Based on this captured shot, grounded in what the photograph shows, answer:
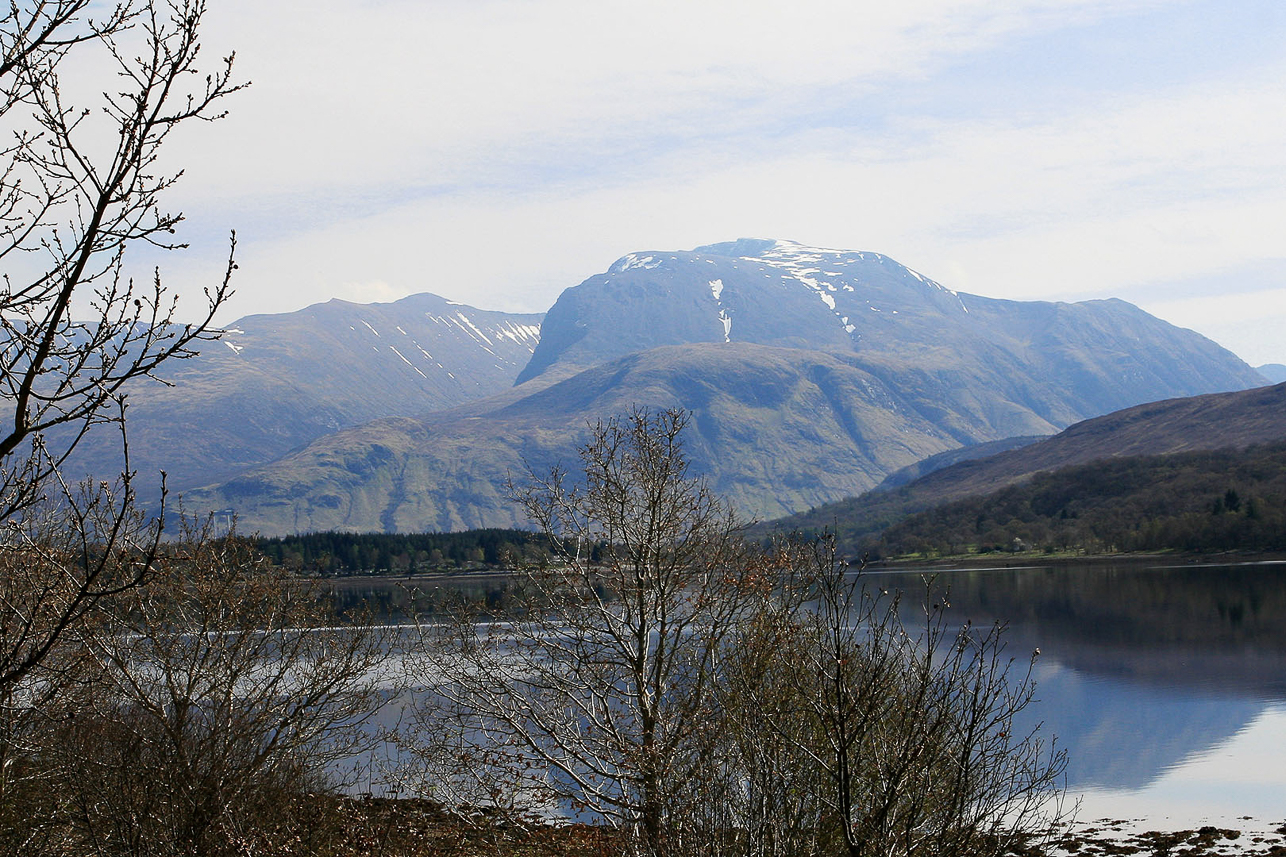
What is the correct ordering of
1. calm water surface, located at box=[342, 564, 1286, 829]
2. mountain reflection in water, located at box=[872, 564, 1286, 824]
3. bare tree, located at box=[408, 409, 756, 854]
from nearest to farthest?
1. bare tree, located at box=[408, 409, 756, 854]
2. calm water surface, located at box=[342, 564, 1286, 829]
3. mountain reflection in water, located at box=[872, 564, 1286, 824]

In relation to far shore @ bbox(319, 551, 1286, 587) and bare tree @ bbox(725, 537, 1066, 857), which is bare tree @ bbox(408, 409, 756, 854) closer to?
bare tree @ bbox(725, 537, 1066, 857)

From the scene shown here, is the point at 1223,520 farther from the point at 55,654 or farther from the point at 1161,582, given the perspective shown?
the point at 55,654

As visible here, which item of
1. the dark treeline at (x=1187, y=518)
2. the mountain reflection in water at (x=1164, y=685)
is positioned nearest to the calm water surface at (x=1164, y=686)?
the mountain reflection in water at (x=1164, y=685)

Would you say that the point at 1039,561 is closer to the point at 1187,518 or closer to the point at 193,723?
the point at 1187,518

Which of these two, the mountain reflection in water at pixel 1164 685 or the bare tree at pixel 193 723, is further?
the mountain reflection in water at pixel 1164 685

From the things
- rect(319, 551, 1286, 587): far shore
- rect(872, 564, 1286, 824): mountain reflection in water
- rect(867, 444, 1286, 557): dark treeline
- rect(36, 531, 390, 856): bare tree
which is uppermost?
rect(36, 531, 390, 856): bare tree

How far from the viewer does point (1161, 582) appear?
403 feet

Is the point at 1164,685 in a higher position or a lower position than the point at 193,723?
lower

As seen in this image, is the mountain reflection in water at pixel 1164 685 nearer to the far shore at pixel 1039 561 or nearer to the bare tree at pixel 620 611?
the bare tree at pixel 620 611

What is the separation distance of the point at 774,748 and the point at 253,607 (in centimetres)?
1650

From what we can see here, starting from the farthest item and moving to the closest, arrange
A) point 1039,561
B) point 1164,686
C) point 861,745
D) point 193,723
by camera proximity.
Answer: point 1039,561, point 1164,686, point 193,723, point 861,745

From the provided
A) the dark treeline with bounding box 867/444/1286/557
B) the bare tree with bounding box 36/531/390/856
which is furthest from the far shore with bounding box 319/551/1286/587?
the bare tree with bounding box 36/531/390/856

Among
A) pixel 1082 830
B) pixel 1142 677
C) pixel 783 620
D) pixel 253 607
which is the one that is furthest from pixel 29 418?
pixel 1142 677

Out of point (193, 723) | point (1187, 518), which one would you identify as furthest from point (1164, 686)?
point (1187, 518)
